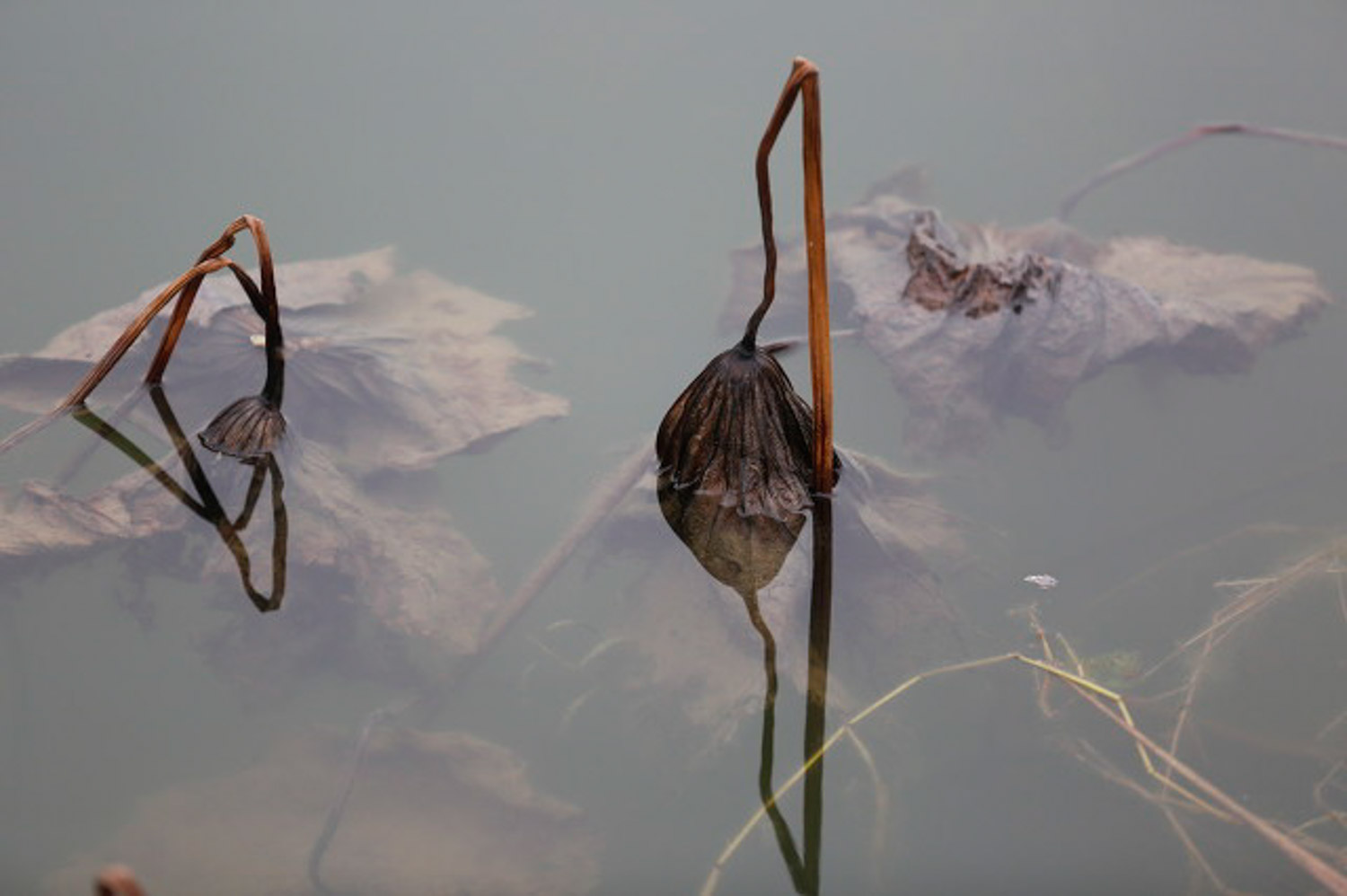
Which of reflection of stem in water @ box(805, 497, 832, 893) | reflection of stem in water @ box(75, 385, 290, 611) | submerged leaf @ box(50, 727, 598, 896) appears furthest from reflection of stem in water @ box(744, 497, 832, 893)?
reflection of stem in water @ box(75, 385, 290, 611)

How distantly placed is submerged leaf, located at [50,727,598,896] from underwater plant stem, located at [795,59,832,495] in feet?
2.88

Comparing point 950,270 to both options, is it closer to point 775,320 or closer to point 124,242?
point 775,320

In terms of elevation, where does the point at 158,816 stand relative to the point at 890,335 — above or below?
below

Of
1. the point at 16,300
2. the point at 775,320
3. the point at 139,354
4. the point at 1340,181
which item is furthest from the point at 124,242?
the point at 1340,181

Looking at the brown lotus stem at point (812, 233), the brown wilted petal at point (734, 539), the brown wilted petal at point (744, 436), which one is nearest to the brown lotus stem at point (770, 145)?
the brown lotus stem at point (812, 233)

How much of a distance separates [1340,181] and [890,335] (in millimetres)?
1943

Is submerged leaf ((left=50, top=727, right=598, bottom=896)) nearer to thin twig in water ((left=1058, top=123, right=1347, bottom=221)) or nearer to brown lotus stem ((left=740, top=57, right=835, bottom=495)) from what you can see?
brown lotus stem ((left=740, top=57, right=835, bottom=495))

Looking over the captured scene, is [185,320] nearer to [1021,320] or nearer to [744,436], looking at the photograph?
[744,436]

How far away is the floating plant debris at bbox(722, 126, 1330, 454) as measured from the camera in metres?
2.91

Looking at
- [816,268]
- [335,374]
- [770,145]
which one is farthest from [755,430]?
[335,374]

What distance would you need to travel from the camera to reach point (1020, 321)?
2967mm

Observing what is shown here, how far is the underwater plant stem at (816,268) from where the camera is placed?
186 cm

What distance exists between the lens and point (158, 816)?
6.65 ft

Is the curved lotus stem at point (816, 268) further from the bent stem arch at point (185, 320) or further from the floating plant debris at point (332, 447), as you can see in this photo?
the bent stem arch at point (185, 320)
